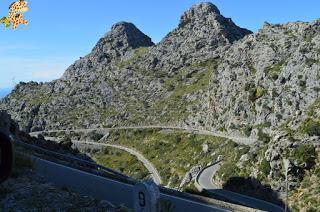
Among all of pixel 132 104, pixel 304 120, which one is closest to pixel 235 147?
pixel 304 120

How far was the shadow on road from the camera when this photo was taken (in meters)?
58.5

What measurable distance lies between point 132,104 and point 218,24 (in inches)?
1784

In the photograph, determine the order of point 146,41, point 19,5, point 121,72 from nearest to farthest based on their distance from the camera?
1. point 19,5
2. point 121,72
3. point 146,41

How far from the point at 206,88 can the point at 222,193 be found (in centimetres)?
6234

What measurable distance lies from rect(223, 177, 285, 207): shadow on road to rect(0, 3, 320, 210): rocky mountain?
3.64 feet

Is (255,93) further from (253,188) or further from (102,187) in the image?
(102,187)

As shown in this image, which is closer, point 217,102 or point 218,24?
point 217,102

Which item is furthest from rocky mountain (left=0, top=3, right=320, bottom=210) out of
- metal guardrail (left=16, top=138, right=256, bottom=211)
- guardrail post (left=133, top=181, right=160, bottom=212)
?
guardrail post (left=133, top=181, right=160, bottom=212)

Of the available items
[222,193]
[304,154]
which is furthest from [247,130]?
[304,154]

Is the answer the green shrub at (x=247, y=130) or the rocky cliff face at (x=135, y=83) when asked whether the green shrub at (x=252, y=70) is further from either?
the rocky cliff face at (x=135, y=83)

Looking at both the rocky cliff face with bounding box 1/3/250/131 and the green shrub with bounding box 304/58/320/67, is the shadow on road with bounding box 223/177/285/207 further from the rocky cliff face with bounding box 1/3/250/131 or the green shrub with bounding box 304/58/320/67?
the rocky cliff face with bounding box 1/3/250/131

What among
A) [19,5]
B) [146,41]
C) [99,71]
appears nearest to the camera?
[19,5]

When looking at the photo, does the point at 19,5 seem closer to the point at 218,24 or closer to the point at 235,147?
the point at 235,147

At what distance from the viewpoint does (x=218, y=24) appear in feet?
540
